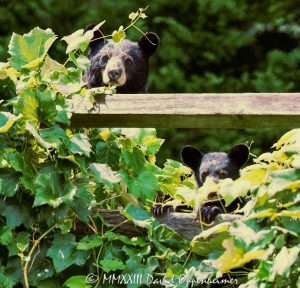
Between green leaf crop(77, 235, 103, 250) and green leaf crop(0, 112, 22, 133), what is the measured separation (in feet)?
1.67

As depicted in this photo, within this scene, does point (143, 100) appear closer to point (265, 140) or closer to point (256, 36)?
point (265, 140)

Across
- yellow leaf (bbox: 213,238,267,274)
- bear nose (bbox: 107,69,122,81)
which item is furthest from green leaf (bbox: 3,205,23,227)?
bear nose (bbox: 107,69,122,81)

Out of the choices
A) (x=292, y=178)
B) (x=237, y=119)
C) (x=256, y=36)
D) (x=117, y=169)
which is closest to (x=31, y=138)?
(x=117, y=169)

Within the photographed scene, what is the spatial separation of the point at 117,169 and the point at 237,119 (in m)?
0.77

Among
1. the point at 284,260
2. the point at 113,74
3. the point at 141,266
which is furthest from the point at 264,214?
the point at 113,74

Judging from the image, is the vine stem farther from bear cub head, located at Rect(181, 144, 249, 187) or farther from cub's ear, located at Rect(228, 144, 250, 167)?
cub's ear, located at Rect(228, 144, 250, 167)

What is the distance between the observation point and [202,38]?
8898mm

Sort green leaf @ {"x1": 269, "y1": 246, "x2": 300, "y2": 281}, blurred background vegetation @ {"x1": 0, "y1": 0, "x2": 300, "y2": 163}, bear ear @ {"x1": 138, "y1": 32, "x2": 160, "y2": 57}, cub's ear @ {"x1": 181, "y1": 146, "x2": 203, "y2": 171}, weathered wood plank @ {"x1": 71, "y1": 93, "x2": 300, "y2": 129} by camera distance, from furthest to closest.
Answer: blurred background vegetation @ {"x1": 0, "y1": 0, "x2": 300, "y2": 163} → bear ear @ {"x1": 138, "y1": 32, "x2": 160, "y2": 57} → cub's ear @ {"x1": 181, "y1": 146, "x2": 203, "y2": 171} → weathered wood plank @ {"x1": 71, "y1": 93, "x2": 300, "y2": 129} → green leaf @ {"x1": 269, "y1": 246, "x2": 300, "y2": 281}

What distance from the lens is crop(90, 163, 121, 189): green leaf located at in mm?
3975

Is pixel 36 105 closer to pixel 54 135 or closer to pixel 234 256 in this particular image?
pixel 54 135

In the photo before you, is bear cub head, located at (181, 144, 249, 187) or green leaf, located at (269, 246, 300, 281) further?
bear cub head, located at (181, 144, 249, 187)

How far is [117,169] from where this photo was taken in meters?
4.38

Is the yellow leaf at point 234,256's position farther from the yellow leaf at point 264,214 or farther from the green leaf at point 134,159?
the green leaf at point 134,159

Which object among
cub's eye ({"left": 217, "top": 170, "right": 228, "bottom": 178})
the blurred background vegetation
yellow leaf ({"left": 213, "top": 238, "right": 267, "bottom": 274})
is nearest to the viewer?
yellow leaf ({"left": 213, "top": 238, "right": 267, "bottom": 274})
